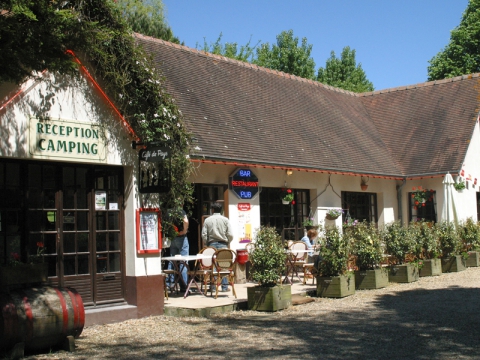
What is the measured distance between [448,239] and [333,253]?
206 inches

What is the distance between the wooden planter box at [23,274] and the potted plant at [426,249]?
9.12 m

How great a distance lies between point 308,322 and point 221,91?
8374mm

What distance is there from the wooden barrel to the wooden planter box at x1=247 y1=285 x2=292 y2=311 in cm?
340

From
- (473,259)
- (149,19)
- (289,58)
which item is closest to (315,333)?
(473,259)

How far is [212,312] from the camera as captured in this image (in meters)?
10.0

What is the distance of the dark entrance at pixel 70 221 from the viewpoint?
348 inches

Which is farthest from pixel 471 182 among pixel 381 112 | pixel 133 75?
pixel 133 75

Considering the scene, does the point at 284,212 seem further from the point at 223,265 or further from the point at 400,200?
the point at 400,200

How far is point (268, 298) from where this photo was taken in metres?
10.4

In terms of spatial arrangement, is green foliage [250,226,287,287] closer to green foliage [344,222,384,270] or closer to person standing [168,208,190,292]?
person standing [168,208,190,292]

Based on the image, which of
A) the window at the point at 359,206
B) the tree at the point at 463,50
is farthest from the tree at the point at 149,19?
the window at the point at 359,206

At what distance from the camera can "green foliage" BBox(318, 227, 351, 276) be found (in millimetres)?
11711

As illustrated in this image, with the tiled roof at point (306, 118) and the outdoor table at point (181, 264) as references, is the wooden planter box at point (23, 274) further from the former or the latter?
the tiled roof at point (306, 118)

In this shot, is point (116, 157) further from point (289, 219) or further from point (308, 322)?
point (289, 219)
